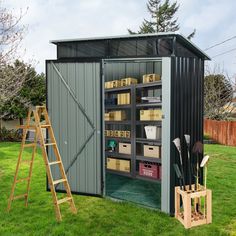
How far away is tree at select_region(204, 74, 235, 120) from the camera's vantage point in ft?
57.0

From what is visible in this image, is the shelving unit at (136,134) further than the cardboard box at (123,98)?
No

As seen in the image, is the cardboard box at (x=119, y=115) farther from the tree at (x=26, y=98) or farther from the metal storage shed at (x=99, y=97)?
the tree at (x=26, y=98)

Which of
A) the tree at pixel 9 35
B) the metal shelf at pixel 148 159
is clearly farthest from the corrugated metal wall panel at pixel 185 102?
the tree at pixel 9 35

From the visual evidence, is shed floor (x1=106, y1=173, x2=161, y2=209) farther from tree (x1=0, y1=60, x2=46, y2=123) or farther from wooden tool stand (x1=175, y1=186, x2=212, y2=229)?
tree (x1=0, y1=60, x2=46, y2=123)

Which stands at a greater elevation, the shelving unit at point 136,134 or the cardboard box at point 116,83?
the cardboard box at point 116,83

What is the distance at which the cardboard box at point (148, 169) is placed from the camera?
215 inches

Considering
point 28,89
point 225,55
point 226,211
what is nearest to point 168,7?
point 225,55

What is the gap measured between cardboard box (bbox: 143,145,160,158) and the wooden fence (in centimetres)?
868

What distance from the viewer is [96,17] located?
12.8 metres

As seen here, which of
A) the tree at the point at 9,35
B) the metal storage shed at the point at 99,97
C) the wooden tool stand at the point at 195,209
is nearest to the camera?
the wooden tool stand at the point at 195,209

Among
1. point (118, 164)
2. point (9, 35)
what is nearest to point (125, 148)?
point (118, 164)

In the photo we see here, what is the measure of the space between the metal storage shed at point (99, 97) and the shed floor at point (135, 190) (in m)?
0.15

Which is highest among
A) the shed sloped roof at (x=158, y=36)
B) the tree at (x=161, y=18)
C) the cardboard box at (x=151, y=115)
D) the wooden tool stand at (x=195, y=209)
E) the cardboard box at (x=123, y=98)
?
the tree at (x=161, y=18)

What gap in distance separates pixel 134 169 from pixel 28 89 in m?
11.7
